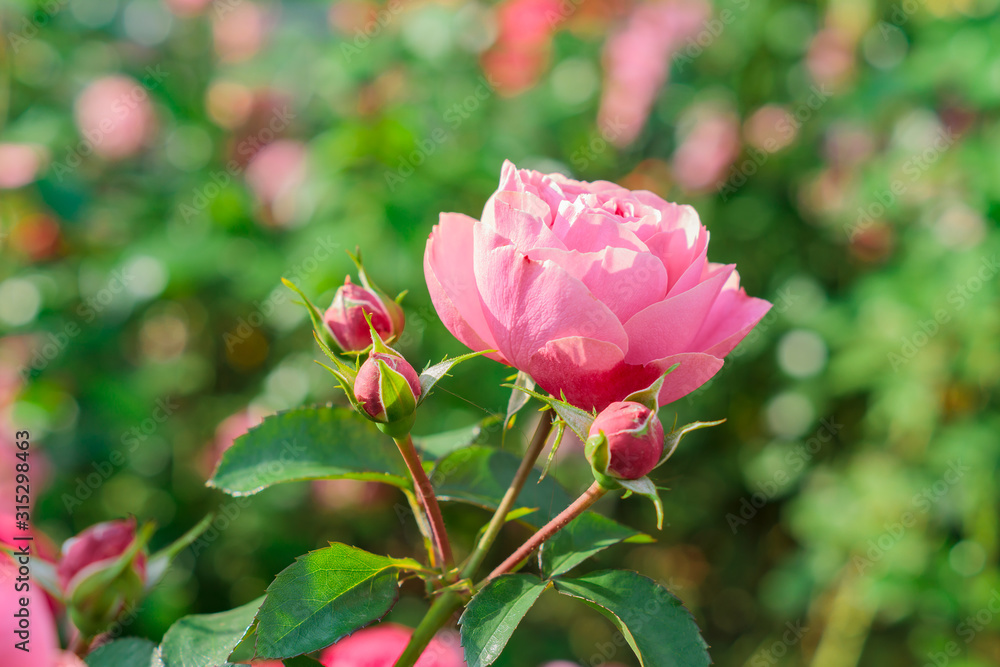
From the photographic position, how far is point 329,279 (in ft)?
4.23

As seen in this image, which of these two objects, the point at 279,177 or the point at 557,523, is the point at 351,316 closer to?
the point at 557,523

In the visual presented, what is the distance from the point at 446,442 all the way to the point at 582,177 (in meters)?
1.37

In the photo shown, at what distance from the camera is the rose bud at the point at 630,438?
40 cm

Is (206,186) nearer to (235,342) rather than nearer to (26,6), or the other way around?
(235,342)

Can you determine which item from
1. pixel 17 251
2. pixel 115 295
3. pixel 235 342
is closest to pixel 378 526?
pixel 235 342

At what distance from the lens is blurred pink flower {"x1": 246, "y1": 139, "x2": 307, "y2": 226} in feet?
5.35

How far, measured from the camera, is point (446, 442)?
601 mm

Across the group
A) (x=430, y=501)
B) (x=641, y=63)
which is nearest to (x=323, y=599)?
(x=430, y=501)

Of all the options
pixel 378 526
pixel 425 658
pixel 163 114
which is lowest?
pixel 378 526

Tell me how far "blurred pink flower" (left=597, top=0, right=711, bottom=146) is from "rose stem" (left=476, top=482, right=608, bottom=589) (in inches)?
64.0

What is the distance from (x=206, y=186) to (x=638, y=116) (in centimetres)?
109

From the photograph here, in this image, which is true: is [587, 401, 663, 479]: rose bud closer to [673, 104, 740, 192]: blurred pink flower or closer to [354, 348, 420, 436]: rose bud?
[354, 348, 420, 436]: rose bud

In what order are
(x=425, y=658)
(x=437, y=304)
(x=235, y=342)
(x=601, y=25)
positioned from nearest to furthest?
(x=437, y=304)
(x=425, y=658)
(x=235, y=342)
(x=601, y=25)

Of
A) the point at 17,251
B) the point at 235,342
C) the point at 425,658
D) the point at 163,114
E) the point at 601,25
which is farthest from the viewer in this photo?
the point at 601,25
